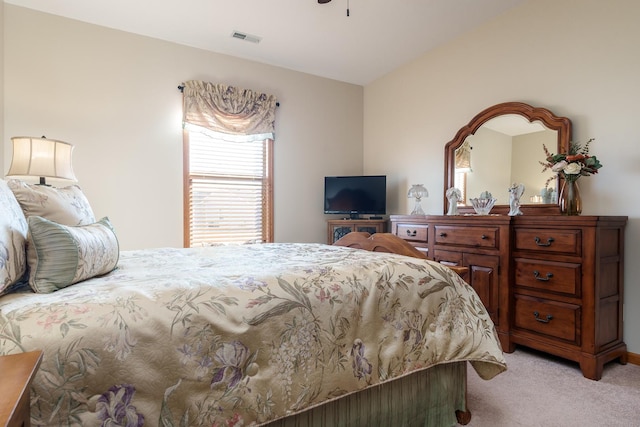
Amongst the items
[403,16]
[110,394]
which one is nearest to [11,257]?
[110,394]

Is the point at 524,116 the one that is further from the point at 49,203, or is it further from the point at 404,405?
the point at 49,203

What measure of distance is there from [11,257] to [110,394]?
52 cm

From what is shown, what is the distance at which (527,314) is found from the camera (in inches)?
94.0

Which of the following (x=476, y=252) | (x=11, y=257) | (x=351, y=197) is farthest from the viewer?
(x=351, y=197)

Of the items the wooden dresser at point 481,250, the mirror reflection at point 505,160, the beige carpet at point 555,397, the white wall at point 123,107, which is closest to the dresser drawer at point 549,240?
the wooden dresser at point 481,250

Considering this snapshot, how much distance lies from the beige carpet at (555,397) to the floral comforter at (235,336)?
1.63 feet

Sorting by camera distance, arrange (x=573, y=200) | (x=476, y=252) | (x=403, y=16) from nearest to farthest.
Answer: (x=573, y=200) < (x=476, y=252) < (x=403, y=16)

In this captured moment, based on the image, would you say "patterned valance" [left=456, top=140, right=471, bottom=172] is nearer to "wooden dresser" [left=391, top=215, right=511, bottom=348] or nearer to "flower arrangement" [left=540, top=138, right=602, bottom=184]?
"wooden dresser" [left=391, top=215, right=511, bottom=348]

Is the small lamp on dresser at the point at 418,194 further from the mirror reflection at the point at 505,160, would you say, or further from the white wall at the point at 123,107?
the white wall at the point at 123,107

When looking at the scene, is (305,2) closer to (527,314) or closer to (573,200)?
(573,200)

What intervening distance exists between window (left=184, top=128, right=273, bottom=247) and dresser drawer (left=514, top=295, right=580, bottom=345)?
2.61 meters

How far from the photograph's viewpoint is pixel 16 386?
53 cm

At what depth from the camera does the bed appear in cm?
78

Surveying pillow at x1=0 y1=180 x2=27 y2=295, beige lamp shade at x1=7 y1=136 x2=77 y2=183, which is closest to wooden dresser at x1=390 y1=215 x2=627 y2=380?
pillow at x1=0 y1=180 x2=27 y2=295
